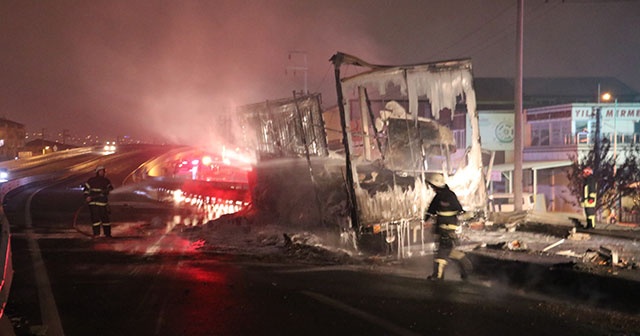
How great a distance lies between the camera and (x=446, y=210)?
8.34 m

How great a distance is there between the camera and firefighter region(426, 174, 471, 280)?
812cm

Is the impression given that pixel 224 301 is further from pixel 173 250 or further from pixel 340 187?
pixel 340 187

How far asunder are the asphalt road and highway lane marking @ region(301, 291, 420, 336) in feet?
0.04

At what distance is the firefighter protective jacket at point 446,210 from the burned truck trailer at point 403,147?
2.39 meters

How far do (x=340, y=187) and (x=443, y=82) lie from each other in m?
3.20

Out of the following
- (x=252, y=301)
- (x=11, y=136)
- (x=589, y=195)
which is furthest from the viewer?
(x=11, y=136)

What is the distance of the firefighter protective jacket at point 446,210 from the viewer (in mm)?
8289

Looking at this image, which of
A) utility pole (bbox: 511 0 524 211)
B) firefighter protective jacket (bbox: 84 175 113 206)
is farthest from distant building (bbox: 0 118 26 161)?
utility pole (bbox: 511 0 524 211)

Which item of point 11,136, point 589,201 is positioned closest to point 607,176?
point 589,201

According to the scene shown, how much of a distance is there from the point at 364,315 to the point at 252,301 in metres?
1.41

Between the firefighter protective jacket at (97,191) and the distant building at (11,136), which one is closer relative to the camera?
the firefighter protective jacket at (97,191)

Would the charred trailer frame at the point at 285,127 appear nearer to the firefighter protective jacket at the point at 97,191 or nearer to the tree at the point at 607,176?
the firefighter protective jacket at the point at 97,191

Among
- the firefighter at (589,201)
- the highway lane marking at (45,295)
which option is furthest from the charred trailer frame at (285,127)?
the firefighter at (589,201)

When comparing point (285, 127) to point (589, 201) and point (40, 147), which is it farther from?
point (40, 147)
